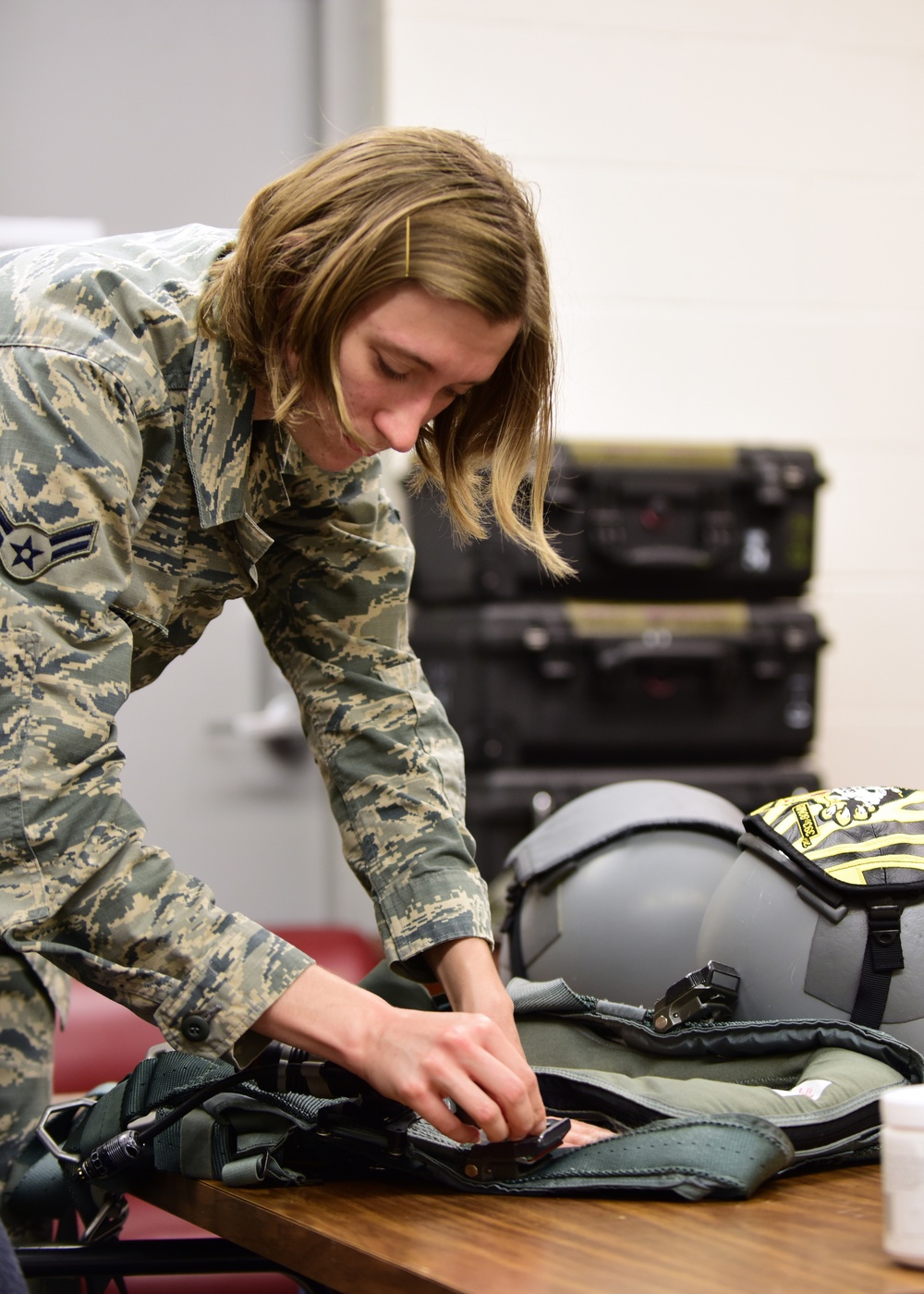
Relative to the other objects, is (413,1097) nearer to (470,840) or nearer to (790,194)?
(470,840)

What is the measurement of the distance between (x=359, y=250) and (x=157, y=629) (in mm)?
366

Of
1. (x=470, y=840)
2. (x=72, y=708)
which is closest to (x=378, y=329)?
(x=72, y=708)

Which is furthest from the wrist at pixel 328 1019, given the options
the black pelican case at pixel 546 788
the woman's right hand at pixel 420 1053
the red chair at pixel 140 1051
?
the black pelican case at pixel 546 788

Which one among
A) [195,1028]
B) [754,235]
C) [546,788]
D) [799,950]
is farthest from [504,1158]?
[754,235]

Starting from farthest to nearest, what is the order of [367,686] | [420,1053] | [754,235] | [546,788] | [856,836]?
[754,235] → [546,788] → [367,686] → [856,836] → [420,1053]

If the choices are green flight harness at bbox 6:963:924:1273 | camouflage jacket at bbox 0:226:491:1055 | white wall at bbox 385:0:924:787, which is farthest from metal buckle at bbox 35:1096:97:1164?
white wall at bbox 385:0:924:787

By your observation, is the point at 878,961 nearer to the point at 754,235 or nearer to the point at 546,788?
the point at 546,788

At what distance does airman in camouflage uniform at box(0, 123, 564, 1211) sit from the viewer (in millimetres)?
831

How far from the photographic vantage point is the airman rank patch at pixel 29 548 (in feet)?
2.72

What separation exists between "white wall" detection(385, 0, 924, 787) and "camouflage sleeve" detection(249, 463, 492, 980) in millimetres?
1686

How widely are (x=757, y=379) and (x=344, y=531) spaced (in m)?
1.96

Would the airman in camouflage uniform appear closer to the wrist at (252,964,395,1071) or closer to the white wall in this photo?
the wrist at (252,964,395,1071)

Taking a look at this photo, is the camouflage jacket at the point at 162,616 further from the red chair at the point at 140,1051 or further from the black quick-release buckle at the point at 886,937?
the red chair at the point at 140,1051

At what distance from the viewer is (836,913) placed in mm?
992
